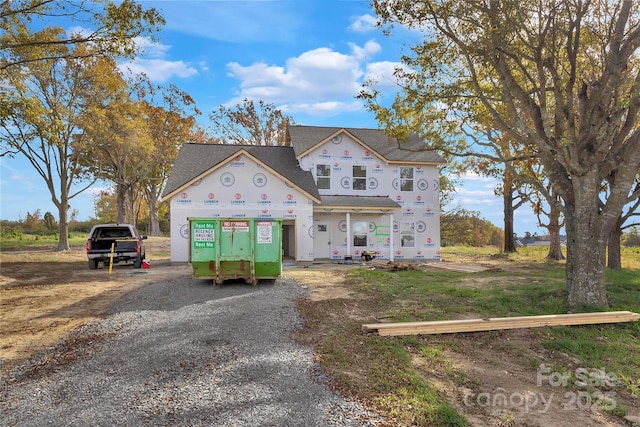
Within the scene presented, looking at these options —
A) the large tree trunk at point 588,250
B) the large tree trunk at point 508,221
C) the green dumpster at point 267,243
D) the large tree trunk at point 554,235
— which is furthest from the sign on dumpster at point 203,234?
the large tree trunk at point 508,221

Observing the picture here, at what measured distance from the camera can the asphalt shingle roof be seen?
24.5 m

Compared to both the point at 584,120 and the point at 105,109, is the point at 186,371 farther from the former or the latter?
the point at 105,109

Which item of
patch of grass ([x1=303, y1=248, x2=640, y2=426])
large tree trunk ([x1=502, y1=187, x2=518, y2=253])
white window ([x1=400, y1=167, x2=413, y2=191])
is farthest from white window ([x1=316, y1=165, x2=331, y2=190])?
large tree trunk ([x1=502, y1=187, x2=518, y2=253])

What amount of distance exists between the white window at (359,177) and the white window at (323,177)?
5.24ft

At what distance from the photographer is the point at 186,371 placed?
18.2 feet

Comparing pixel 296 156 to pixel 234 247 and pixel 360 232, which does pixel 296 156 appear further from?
pixel 234 247

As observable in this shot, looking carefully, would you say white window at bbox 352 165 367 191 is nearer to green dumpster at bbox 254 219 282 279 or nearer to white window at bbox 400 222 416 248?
white window at bbox 400 222 416 248

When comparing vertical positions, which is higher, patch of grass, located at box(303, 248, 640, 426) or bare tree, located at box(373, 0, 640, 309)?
bare tree, located at box(373, 0, 640, 309)

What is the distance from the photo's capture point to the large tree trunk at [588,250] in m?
9.60

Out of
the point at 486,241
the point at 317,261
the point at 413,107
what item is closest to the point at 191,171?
the point at 317,261

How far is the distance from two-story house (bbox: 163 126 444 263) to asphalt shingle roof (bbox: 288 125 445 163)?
0.23 feet

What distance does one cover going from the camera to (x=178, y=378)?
209 inches

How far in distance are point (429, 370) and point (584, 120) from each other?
818cm

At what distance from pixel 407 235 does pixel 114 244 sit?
16210mm
